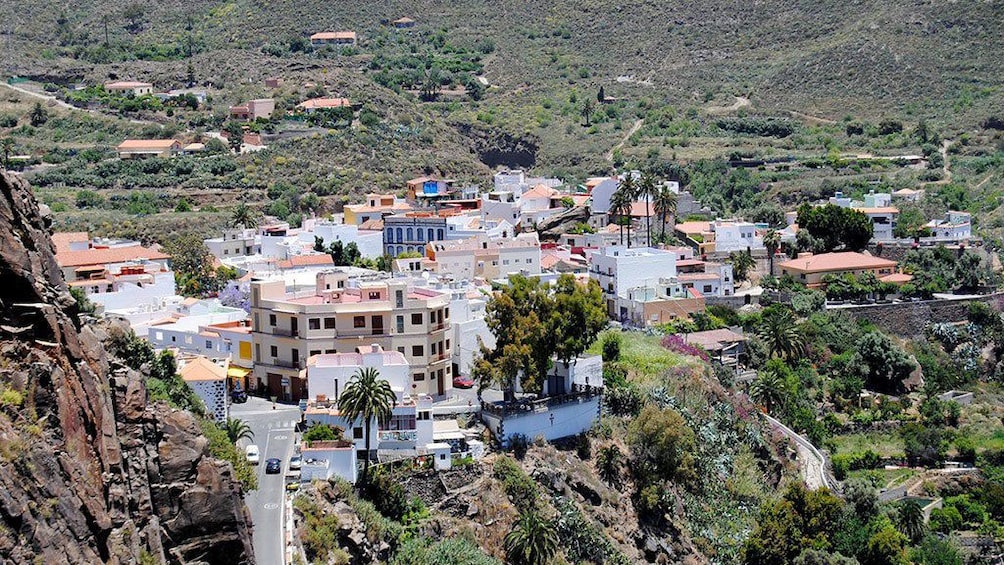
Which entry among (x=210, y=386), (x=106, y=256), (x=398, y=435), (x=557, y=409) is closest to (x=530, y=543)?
(x=398, y=435)

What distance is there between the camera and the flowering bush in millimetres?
58906

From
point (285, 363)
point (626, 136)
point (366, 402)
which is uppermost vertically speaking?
point (626, 136)

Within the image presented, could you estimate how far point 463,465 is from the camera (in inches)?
1695

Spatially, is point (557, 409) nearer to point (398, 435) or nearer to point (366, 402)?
point (398, 435)

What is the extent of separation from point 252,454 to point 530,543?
26.9 feet

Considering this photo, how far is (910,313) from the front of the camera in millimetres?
76500

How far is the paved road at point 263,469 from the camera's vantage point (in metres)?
35.2

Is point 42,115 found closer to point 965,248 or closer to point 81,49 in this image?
point 81,49

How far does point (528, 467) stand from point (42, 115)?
7722 centimetres

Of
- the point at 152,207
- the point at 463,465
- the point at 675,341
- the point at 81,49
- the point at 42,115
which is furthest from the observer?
the point at 81,49

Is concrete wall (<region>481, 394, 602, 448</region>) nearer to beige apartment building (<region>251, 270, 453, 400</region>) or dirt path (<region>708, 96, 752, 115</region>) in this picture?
beige apartment building (<region>251, 270, 453, 400</region>)

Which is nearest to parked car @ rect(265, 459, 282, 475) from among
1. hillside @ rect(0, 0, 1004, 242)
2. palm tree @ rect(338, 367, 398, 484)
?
palm tree @ rect(338, 367, 398, 484)

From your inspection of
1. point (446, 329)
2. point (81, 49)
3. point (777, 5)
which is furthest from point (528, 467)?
point (777, 5)

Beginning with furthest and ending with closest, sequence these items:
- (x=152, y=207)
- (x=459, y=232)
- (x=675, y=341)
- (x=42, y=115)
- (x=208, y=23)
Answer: (x=208, y=23), (x=42, y=115), (x=152, y=207), (x=459, y=232), (x=675, y=341)
